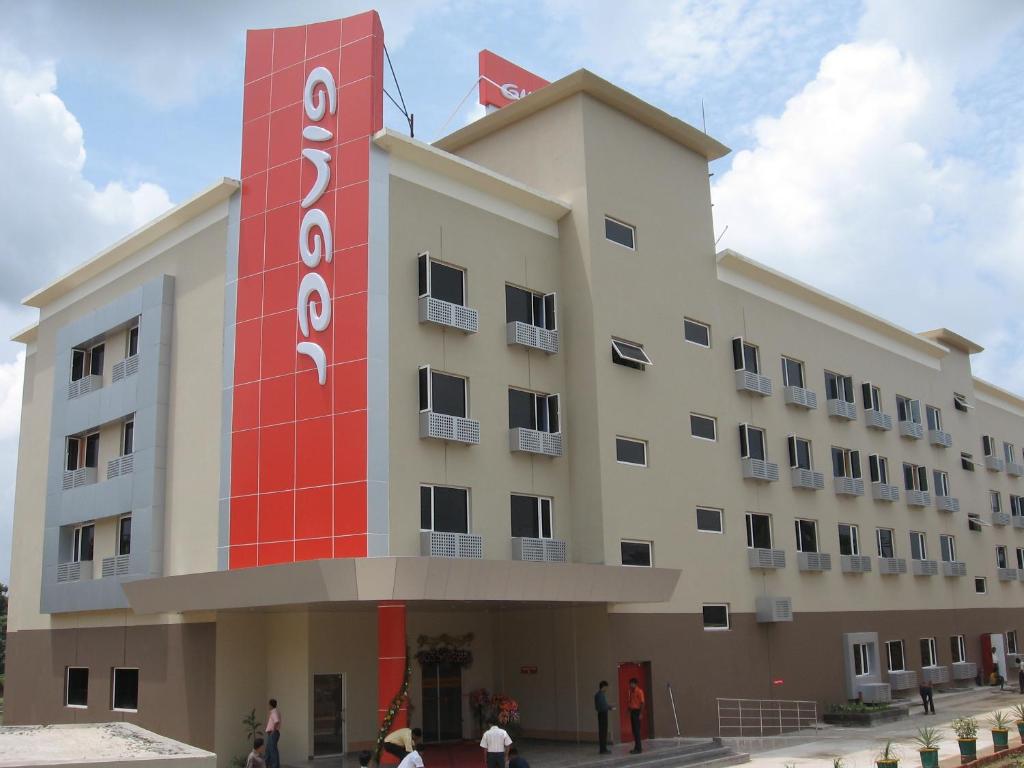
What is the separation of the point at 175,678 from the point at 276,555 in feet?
15.6

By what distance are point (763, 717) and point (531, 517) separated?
35.2ft

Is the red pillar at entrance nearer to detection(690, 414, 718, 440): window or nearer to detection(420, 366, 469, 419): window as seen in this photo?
detection(420, 366, 469, 419): window

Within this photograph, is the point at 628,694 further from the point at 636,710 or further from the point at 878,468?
the point at 878,468

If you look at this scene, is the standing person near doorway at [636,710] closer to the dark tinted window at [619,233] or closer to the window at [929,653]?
the dark tinted window at [619,233]

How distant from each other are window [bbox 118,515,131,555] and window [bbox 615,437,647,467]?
14.3 m

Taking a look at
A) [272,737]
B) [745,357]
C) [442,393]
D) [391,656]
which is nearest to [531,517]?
[442,393]

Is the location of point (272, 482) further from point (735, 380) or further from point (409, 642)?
point (735, 380)

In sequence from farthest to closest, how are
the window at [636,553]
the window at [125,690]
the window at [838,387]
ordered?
the window at [838,387] < the window at [636,553] < the window at [125,690]

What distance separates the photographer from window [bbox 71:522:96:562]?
31578mm

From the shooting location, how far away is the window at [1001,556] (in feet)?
167

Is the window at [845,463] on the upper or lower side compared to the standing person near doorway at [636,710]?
upper

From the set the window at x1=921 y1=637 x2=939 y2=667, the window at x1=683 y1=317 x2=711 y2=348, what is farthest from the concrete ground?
the window at x1=683 y1=317 x2=711 y2=348

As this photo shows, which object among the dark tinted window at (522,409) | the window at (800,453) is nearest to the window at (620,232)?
the dark tinted window at (522,409)

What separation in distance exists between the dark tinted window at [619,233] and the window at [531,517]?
8.28 m
